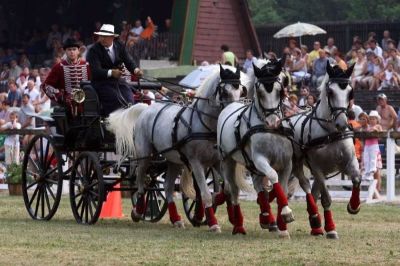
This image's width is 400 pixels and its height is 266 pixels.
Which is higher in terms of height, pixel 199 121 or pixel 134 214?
pixel 199 121

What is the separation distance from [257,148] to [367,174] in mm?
7656

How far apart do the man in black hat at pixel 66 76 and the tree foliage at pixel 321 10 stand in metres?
33.1

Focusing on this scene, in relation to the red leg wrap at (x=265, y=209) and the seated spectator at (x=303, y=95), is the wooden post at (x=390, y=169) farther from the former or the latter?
the red leg wrap at (x=265, y=209)

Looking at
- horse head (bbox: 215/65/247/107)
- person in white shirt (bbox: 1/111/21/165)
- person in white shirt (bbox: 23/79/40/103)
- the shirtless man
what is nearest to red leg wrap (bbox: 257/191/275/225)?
horse head (bbox: 215/65/247/107)

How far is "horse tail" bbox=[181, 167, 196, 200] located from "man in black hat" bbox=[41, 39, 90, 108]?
198 centimetres

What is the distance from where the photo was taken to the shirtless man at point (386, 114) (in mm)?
23719

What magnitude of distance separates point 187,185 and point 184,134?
956 mm

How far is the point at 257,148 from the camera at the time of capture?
13.9 metres

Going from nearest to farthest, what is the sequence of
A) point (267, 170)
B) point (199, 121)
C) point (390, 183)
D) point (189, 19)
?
point (267, 170)
point (199, 121)
point (390, 183)
point (189, 19)

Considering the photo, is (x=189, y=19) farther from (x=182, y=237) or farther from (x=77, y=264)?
(x=77, y=264)

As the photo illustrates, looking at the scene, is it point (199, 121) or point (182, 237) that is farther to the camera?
point (199, 121)

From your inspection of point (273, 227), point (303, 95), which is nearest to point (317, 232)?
point (273, 227)

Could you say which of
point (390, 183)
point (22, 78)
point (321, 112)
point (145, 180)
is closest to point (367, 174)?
point (390, 183)

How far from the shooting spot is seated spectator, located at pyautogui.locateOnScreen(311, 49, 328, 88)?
27500 millimetres
